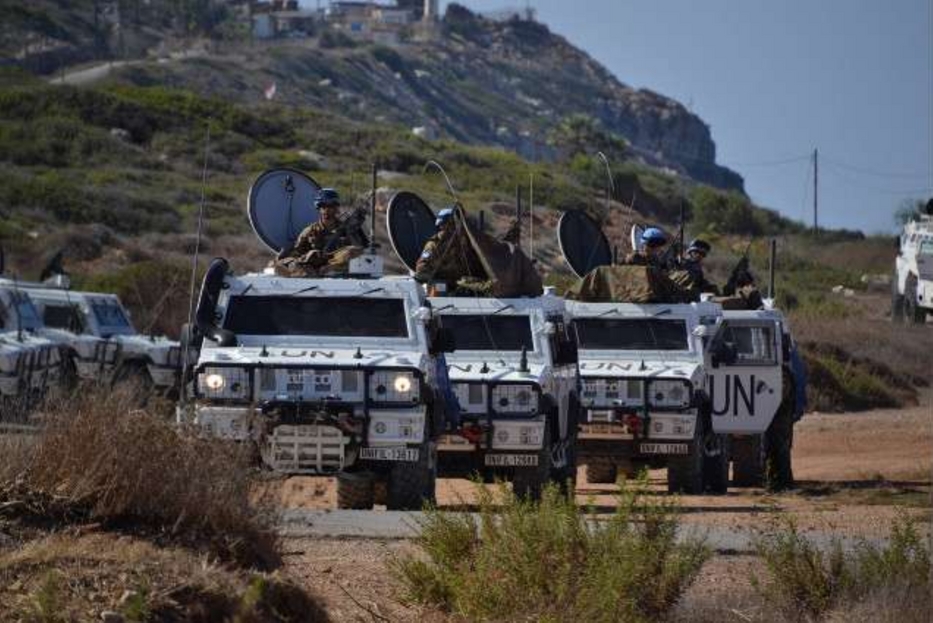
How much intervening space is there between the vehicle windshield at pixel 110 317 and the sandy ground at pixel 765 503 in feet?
31.0

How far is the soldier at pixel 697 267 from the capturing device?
2223 centimetres

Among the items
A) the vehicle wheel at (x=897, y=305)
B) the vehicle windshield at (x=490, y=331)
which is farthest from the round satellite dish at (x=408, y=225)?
the vehicle wheel at (x=897, y=305)

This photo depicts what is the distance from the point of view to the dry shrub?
980 cm

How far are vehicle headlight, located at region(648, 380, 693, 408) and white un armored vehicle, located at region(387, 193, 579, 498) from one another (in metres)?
0.92

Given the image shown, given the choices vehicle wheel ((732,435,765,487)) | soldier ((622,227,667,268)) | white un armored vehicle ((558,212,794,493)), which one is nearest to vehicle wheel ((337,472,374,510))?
white un armored vehicle ((558,212,794,493))

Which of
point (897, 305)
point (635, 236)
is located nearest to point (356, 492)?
point (635, 236)

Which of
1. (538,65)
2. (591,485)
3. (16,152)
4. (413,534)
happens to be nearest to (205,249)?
(16,152)

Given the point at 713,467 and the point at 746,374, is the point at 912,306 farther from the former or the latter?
the point at 713,467

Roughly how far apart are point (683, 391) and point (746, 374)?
176 centimetres

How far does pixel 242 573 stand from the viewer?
9.52m

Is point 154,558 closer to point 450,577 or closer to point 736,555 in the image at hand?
point 450,577

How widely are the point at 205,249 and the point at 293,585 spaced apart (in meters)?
39.4

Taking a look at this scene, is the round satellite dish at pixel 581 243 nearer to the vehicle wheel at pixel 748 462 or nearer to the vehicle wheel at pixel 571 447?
the vehicle wheel at pixel 748 462

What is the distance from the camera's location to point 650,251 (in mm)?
21703
